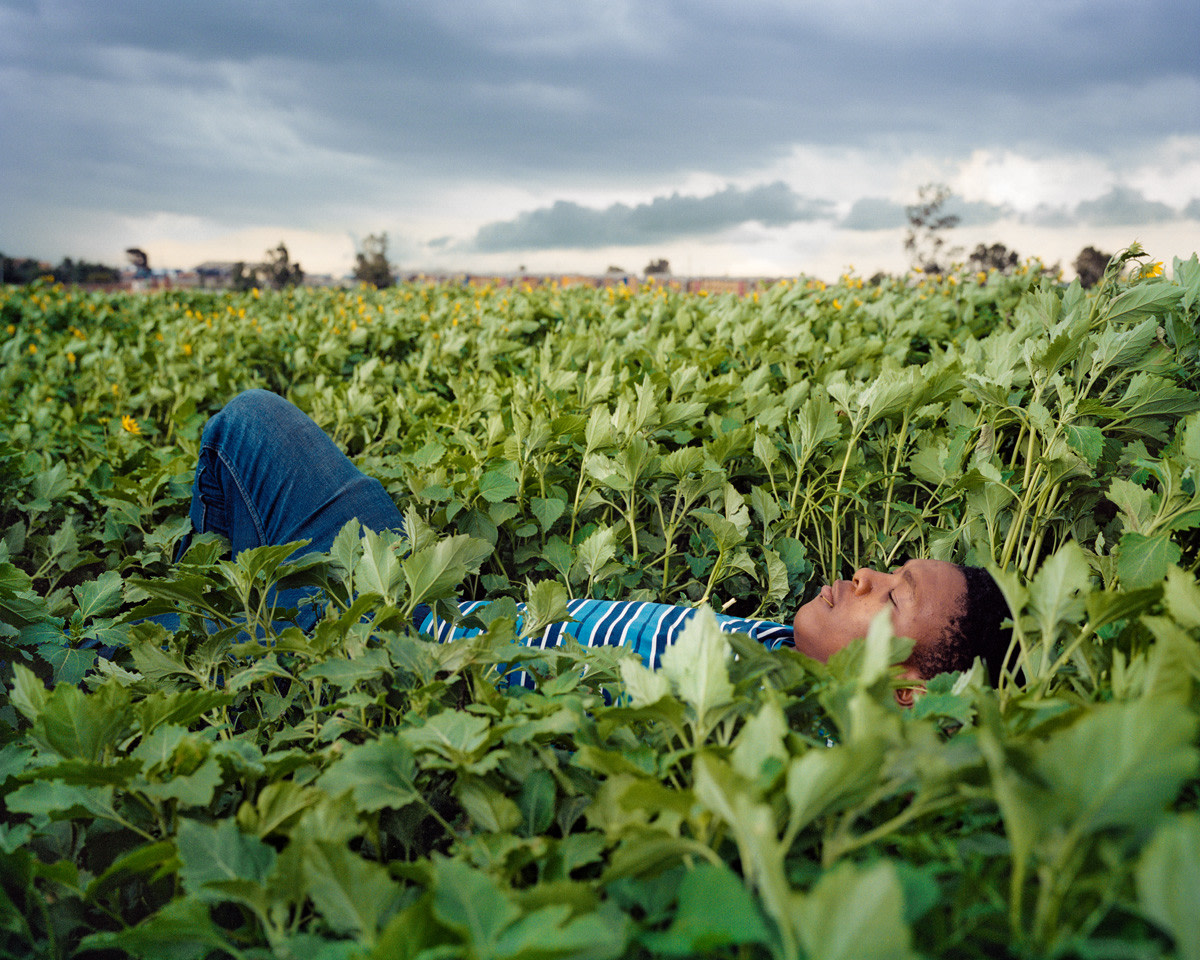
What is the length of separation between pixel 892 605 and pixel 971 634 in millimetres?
216

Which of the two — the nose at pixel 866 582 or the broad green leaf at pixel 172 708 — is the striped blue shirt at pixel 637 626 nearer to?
the nose at pixel 866 582

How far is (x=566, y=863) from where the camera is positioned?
2.77 ft

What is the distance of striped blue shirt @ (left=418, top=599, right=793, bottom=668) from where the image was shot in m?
2.16

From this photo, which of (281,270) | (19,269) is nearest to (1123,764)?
(281,270)

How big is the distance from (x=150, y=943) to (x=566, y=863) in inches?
17.0

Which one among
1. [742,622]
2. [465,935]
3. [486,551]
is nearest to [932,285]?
[742,622]

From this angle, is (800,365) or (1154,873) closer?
(1154,873)

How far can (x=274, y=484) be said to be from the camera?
283cm

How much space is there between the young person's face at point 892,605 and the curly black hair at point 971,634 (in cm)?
2

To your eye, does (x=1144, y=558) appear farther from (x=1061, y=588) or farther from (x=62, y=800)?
(x=62, y=800)

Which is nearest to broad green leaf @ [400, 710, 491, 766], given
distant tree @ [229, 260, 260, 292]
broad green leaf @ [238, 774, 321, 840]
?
broad green leaf @ [238, 774, 321, 840]

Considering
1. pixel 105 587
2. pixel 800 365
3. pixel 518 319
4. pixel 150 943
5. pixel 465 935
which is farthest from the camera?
pixel 518 319

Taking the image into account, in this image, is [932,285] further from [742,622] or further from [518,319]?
[742,622]

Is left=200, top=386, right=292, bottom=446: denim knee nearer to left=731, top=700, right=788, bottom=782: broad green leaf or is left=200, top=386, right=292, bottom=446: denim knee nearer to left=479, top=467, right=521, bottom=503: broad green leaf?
left=479, top=467, right=521, bottom=503: broad green leaf
